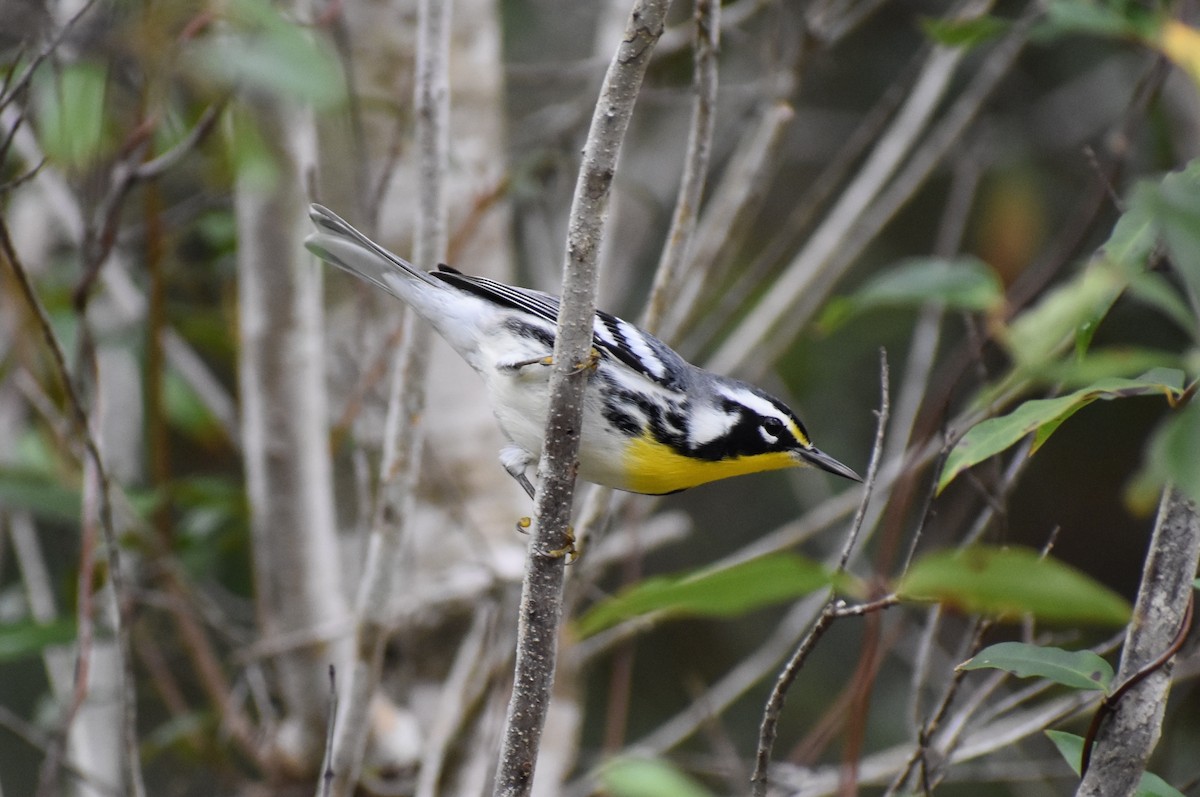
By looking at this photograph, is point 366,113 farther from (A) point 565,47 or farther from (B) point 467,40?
(A) point 565,47

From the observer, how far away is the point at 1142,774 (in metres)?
1.37

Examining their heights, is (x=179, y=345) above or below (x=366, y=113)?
below

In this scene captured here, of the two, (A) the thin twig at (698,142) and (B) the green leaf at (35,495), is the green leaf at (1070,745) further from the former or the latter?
(B) the green leaf at (35,495)

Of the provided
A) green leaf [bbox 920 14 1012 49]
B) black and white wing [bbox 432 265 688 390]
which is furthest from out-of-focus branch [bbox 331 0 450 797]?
green leaf [bbox 920 14 1012 49]

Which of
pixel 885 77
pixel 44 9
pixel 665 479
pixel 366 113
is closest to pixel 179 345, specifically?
pixel 366 113

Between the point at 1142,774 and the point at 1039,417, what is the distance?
469mm

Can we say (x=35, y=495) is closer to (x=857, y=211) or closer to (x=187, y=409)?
(x=187, y=409)

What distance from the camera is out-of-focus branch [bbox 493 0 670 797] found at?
138 centimetres

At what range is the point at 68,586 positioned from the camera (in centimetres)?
330

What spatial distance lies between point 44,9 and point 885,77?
4727 millimetres

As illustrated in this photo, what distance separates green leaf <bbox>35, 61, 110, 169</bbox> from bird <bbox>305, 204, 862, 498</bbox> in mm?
450

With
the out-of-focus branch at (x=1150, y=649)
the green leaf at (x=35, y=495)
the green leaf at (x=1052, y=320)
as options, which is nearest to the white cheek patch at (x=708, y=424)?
the out-of-focus branch at (x=1150, y=649)

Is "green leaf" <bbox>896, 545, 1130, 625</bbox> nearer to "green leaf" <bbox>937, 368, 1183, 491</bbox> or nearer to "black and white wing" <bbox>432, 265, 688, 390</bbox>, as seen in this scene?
"green leaf" <bbox>937, 368, 1183, 491</bbox>

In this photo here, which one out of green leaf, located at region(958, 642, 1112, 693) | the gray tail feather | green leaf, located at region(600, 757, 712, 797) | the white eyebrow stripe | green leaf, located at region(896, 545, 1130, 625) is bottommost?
green leaf, located at region(600, 757, 712, 797)
